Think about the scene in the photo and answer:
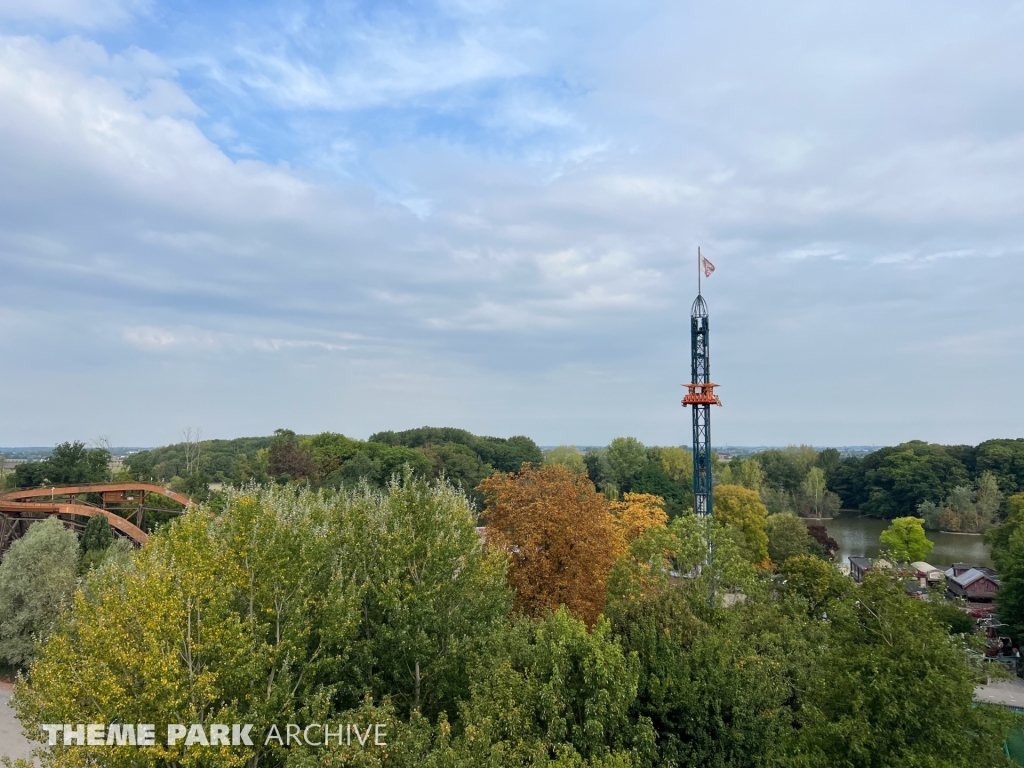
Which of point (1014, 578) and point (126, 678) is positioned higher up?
point (126, 678)

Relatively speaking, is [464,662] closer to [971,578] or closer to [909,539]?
[971,578]

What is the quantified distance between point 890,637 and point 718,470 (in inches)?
2923

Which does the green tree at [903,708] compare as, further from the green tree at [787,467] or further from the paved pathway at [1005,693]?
the green tree at [787,467]

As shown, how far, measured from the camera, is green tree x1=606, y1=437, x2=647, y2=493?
3041 inches

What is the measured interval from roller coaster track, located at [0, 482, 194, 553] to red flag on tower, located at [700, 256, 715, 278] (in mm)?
32923

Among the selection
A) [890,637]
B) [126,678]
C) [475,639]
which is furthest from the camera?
[475,639]

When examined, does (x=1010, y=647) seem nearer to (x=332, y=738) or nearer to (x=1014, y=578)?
(x=1014, y=578)

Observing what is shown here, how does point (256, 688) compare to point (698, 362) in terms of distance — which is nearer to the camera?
point (256, 688)

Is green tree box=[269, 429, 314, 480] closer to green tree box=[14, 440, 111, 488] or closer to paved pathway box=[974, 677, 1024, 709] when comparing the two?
green tree box=[14, 440, 111, 488]

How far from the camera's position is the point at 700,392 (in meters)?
34.5

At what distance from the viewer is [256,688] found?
1127 centimetres

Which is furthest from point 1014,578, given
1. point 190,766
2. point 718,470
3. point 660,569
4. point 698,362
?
point 718,470

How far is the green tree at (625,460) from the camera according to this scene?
77250 millimetres

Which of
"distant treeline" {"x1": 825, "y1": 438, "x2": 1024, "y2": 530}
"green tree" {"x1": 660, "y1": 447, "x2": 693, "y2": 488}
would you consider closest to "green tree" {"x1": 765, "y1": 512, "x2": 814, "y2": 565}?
"green tree" {"x1": 660, "y1": 447, "x2": 693, "y2": 488}
